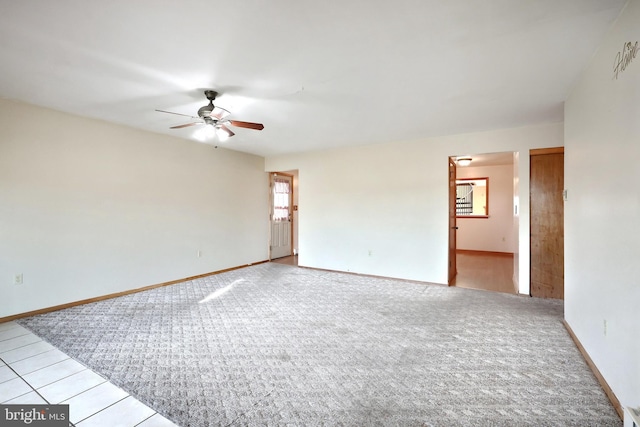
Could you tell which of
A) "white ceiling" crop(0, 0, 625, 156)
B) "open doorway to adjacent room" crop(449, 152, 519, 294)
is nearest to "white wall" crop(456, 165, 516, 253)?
"open doorway to adjacent room" crop(449, 152, 519, 294)

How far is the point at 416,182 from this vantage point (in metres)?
4.78

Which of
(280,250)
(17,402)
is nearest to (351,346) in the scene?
(17,402)

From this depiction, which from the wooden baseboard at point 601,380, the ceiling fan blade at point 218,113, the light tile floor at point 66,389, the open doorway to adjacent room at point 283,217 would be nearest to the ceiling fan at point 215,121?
the ceiling fan blade at point 218,113

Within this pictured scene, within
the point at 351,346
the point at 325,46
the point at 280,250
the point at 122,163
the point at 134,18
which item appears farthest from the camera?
the point at 280,250

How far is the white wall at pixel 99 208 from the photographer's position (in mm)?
3137

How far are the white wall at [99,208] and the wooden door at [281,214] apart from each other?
1305 mm

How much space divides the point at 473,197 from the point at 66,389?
8607 mm

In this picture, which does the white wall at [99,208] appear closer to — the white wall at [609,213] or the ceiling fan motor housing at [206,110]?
the ceiling fan motor housing at [206,110]

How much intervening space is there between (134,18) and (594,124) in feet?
11.0

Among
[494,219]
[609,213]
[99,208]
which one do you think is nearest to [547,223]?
[609,213]

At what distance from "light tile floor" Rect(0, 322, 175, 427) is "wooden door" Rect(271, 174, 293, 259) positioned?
4.60 meters

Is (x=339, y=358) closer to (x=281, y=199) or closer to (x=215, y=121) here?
(x=215, y=121)

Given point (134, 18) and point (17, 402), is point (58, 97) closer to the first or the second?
point (134, 18)

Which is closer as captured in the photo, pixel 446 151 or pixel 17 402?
pixel 17 402
